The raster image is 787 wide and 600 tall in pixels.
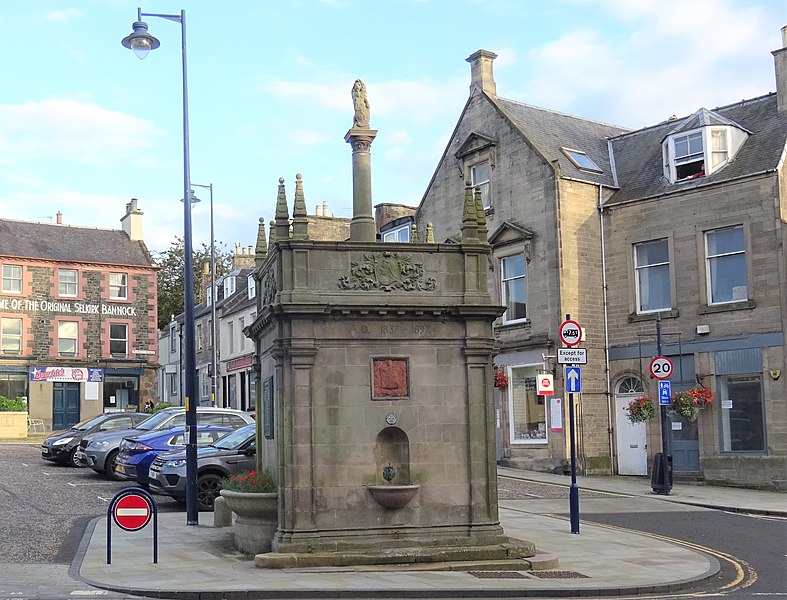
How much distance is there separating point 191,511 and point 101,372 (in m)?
36.2

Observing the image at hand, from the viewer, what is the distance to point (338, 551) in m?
12.8

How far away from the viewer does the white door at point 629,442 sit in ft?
91.8

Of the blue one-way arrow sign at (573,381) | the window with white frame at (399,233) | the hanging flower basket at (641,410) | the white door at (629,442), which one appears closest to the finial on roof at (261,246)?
the blue one-way arrow sign at (573,381)

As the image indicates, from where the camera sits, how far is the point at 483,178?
32.2 m

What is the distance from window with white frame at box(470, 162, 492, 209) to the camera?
31.8 metres

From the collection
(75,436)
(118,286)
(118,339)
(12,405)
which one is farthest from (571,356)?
(118,286)

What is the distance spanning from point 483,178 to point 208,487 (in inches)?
650

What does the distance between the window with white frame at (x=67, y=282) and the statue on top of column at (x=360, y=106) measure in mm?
39390

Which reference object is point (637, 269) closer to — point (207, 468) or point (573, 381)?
point (573, 381)

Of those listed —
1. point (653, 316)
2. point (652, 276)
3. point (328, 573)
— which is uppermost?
point (652, 276)

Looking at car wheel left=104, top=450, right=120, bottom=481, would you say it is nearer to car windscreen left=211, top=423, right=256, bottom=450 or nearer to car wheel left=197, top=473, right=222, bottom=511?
car windscreen left=211, top=423, right=256, bottom=450

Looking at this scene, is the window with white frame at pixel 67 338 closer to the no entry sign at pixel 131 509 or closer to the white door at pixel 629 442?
the white door at pixel 629 442

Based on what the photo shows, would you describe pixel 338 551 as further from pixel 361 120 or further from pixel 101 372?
pixel 101 372

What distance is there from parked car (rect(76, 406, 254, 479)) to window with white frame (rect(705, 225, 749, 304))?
13116 millimetres
